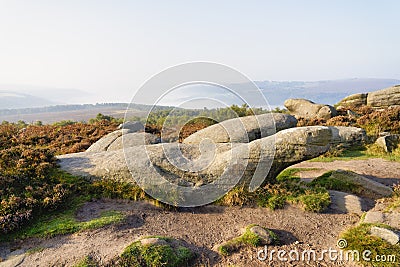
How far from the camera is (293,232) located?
25.3ft

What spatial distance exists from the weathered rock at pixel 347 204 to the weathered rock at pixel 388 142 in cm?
789

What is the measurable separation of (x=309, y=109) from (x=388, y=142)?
12954 millimetres

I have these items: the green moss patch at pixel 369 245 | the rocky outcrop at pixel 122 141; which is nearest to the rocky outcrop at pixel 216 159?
the green moss patch at pixel 369 245

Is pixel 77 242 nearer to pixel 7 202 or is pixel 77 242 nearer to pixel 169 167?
pixel 7 202

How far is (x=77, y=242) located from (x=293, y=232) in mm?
5808

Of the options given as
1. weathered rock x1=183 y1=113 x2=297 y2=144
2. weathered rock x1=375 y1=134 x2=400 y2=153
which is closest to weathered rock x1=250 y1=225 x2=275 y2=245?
weathered rock x1=183 y1=113 x2=297 y2=144

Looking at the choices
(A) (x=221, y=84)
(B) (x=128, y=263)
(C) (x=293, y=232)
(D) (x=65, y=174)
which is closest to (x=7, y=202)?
(D) (x=65, y=174)

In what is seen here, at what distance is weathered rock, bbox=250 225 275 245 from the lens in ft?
23.3

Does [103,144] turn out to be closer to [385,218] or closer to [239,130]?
[239,130]

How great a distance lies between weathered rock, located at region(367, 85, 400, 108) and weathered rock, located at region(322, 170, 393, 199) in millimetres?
23285

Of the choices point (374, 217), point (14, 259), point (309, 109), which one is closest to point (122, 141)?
point (14, 259)

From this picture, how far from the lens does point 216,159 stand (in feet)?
32.7

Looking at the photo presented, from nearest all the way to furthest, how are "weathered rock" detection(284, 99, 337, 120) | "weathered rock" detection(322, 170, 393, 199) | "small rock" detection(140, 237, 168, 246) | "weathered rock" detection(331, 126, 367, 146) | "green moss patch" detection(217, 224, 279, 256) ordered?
"small rock" detection(140, 237, 168, 246)
"green moss patch" detection(217, 224, 279, 256)
"weathered rock" detection(331, 126, 367, 146)
"weathered rock" detection(322, 170, 393, 199)
"weathered rock" detection(284, 99, 337, 120)

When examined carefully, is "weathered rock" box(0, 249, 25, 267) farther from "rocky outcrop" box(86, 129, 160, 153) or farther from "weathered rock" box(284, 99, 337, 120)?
"weathered rock" box(284, 99, 337, 120)
